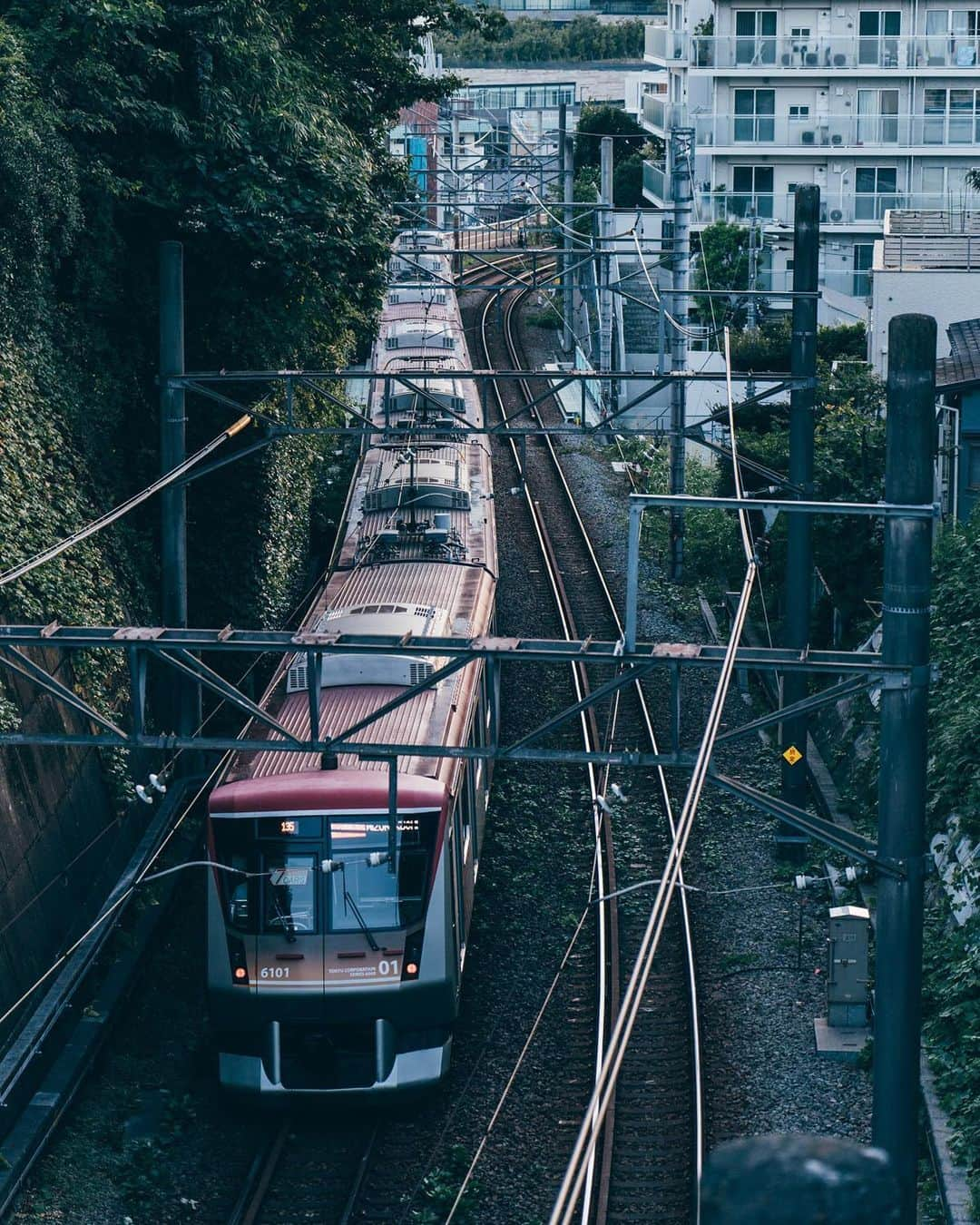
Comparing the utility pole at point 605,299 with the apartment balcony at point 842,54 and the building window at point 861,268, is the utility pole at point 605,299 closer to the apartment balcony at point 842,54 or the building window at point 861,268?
the apartment balcony at point 842,54

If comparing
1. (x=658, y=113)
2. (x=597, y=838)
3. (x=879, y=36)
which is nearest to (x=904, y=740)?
(x=597, y=838)

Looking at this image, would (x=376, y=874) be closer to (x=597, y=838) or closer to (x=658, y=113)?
(x=597, y=838)

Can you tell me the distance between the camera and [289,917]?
1190 centimetres

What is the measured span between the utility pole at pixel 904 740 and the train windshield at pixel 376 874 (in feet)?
12.5

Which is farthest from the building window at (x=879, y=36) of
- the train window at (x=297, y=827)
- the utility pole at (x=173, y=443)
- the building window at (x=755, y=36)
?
the train window at (x=297, y=827)

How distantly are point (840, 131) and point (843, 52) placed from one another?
5.83 feet

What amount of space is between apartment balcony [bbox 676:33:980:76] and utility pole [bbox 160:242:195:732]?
86.8 ft

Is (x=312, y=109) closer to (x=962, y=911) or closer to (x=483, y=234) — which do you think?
(x=962, y=911)

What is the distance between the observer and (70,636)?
400 inches

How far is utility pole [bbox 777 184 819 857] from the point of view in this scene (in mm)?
15672

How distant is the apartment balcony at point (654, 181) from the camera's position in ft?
142

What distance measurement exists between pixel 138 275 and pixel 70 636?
30.2 feet

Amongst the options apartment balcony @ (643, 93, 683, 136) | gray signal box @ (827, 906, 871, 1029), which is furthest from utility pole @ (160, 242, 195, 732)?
apartment balcony @ (643, 93, 683, 136)

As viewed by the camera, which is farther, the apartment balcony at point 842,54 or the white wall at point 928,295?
the apartment balcony at point 842,54
